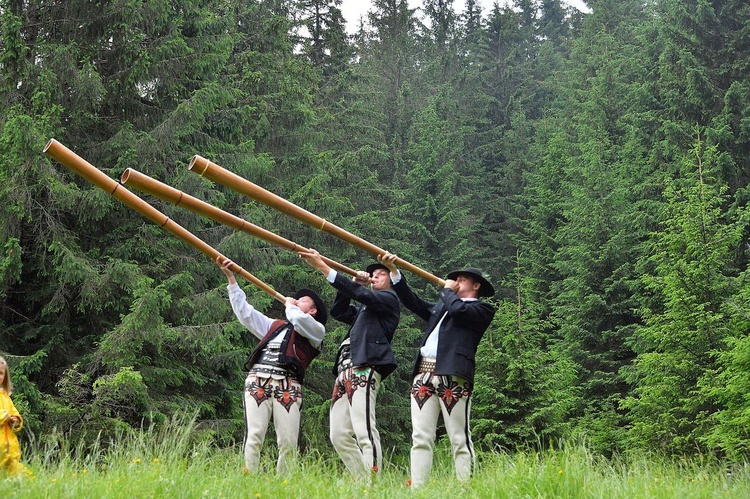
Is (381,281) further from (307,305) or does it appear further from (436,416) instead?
(436,416)

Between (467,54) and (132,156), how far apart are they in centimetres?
Answer: 2699

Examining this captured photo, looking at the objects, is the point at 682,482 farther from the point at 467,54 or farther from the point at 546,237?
the point at 467,54

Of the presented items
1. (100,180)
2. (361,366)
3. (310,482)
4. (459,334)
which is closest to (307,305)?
(361,366)

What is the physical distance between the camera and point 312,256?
20.2ft

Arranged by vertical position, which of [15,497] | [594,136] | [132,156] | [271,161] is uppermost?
[594,136]

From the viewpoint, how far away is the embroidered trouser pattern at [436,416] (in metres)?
5.94

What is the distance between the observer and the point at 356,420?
252 inches

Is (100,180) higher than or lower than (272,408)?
higher

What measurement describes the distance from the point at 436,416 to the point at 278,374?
4.22ft

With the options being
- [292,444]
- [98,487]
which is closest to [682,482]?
A: [292,444]

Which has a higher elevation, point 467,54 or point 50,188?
point 467,54

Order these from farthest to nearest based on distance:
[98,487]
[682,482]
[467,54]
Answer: [467,54], [682,482], [98,487]

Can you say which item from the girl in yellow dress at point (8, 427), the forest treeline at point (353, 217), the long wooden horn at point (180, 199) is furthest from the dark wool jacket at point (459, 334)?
the girl in yellow dress at point (8, 427)

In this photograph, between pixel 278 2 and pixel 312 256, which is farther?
pixel 278 2
